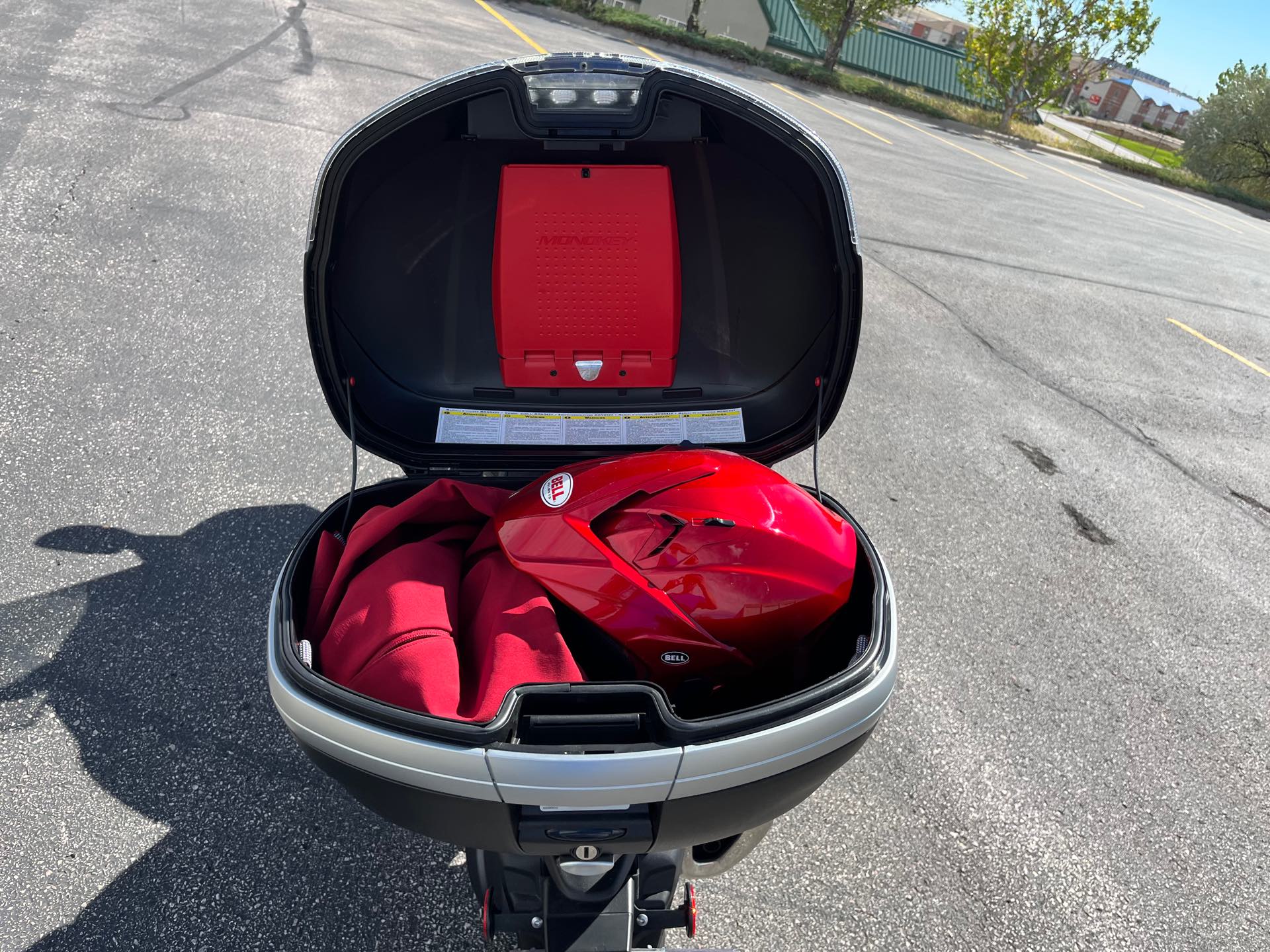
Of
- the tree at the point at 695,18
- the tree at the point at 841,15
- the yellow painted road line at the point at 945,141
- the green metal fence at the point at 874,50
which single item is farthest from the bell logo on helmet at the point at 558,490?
the green metal fence at the point at 874,50

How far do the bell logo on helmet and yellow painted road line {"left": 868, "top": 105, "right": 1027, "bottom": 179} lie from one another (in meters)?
13.7

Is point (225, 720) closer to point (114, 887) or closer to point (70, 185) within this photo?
point (114, 887)

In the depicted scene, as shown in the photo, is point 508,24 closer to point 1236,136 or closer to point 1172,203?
point 1172,203

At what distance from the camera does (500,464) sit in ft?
7.25

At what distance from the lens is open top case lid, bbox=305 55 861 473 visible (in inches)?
71.4

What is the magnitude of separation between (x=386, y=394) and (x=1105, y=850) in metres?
2.52

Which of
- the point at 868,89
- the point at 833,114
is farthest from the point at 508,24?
the point at 868,89

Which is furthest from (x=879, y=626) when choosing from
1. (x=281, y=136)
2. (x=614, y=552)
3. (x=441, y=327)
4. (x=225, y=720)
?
(x=281, y=136)

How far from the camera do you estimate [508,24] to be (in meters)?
13.4

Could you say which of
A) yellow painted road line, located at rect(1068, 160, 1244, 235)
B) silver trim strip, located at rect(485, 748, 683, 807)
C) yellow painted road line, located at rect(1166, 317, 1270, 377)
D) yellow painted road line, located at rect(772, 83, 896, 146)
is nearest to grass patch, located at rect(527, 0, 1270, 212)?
yellow painted road line, located at rect(772, 83, 896, 146)

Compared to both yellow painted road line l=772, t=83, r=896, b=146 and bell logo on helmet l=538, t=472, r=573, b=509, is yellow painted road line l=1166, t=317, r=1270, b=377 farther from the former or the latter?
bell logo on helmet l=538, t=472, r=573, b=509

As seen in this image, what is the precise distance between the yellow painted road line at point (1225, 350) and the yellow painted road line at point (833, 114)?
6.42 m

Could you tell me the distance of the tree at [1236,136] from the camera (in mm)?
22312

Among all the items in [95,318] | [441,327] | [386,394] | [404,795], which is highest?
[441,327]
